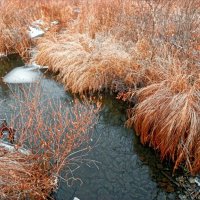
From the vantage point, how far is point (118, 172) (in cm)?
491

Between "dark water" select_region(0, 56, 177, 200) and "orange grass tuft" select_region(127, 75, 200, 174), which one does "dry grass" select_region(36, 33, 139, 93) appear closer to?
"dark water" select_region(0, 56, 177, 200)

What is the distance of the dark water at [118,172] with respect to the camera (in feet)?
14.8

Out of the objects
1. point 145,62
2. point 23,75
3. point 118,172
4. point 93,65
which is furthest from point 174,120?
point 23,75

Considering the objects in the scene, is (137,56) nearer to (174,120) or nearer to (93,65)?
(93,65)

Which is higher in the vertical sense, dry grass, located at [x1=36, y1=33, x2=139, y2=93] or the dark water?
dry grass, located at [x1=36, y1=33, x2=139, y2=93]

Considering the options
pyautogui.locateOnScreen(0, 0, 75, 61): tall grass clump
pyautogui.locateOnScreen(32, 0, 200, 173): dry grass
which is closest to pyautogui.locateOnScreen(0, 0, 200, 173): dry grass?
pyautogui.locateOnScreen(32, 0, 200, 173): dry grass

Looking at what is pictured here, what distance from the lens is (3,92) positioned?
7.69m

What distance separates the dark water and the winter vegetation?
269 millimetres

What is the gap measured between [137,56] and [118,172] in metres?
3.16

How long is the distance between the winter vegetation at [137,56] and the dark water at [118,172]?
0.27m

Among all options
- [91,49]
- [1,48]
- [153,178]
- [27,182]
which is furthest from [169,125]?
[1,48]

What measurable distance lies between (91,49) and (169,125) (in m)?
3.71

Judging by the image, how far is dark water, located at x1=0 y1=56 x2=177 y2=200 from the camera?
452 centimetres

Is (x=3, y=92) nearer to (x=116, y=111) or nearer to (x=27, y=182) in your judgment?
(x=116, y=111)
